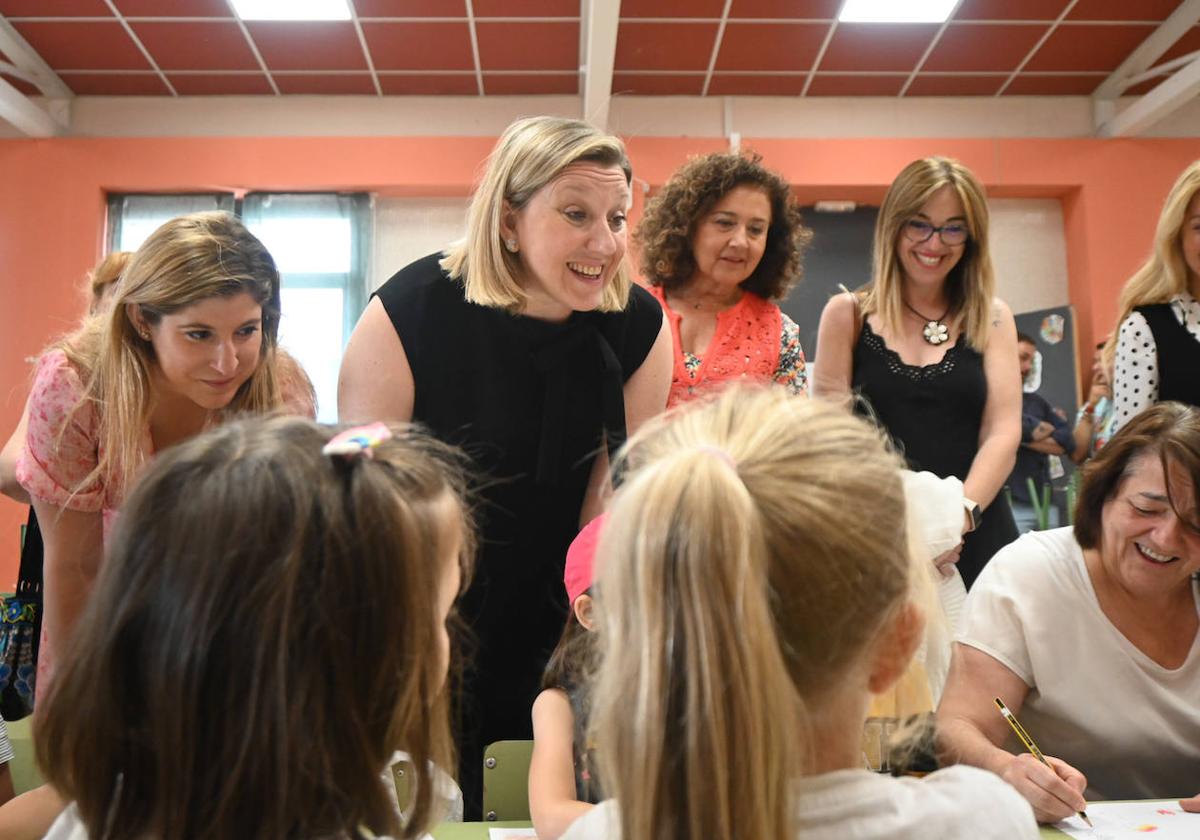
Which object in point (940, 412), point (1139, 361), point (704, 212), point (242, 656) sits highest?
point (704, 212)

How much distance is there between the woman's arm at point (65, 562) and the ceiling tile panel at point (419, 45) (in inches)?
158

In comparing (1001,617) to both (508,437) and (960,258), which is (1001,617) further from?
(960,258)

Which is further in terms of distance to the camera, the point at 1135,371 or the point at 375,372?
the point at 1135,371

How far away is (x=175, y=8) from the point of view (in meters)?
5.05

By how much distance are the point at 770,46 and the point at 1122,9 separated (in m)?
1.69

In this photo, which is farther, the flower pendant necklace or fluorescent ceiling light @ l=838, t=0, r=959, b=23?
fluorescent ceiling light @ l=838, t=0, r=959, b=23

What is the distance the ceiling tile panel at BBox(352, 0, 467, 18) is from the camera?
5.01m

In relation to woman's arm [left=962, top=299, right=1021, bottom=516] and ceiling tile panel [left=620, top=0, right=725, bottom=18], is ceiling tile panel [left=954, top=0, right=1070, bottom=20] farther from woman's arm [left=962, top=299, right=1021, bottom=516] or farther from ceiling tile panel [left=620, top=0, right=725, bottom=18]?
woman's arm [left=962, top=299, right=1021, bottom=516]

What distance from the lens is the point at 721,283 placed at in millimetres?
2490

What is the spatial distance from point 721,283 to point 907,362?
46cm

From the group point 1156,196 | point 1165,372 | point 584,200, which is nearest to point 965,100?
point 1156,196

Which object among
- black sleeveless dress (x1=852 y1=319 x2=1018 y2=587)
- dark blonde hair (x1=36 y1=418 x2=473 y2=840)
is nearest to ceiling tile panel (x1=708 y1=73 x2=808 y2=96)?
black sleeveless dress (x1=852 y1=319 x2=1018 y2=587)

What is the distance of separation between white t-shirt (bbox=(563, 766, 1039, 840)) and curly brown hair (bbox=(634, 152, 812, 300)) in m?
1.81

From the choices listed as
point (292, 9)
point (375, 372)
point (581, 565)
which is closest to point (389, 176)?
point (292, 9)
